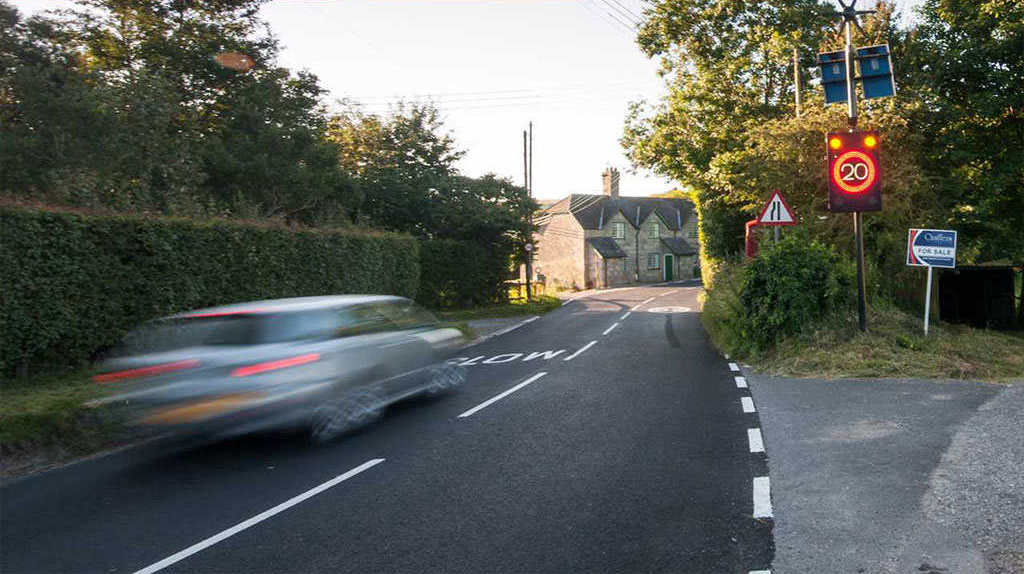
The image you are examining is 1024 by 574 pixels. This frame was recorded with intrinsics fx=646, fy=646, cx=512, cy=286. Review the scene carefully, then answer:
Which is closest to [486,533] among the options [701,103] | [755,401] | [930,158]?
[755,401]

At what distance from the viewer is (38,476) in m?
6.09

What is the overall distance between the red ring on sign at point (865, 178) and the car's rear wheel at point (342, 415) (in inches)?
340

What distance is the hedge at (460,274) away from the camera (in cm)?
2688

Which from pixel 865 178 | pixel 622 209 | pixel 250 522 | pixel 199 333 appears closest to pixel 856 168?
pixel 865 178

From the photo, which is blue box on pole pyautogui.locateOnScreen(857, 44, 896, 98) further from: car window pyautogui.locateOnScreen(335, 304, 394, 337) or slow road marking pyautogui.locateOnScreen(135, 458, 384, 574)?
slow road marking pyautogui.locateOnScreen(135, 458, 384, 574)

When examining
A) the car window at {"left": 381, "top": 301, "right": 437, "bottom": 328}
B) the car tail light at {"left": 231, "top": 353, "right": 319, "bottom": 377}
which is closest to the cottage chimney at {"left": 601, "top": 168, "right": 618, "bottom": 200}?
the car window at {"left": 381, "top": 301, "right": 437, "bottom": 328}

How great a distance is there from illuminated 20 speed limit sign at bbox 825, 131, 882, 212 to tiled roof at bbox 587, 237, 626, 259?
1573 inches

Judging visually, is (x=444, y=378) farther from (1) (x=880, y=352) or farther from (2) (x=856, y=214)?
(2) (x=856, y=214)

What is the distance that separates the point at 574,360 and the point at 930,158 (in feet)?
38.6

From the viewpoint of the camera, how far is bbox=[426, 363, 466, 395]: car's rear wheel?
9086 mm

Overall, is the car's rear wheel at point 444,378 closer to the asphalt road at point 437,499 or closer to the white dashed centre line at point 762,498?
the asphalt road at point 437,499

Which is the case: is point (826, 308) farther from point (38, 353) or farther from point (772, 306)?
point (38, 353)

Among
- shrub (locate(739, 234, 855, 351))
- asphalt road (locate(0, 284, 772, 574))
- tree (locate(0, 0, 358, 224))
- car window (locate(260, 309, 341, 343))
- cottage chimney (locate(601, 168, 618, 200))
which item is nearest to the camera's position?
asphalt road (locate(0, 284, 772, 574))

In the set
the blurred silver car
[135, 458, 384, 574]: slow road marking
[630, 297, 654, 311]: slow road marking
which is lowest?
[630, 297, 654, 311]: slow road marking
